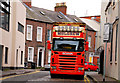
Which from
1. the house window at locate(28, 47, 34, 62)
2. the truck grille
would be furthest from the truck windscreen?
the house window at locate(28, 47, 34, 62)

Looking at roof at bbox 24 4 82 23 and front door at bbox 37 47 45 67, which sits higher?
roof at bbox 24 4 82 23

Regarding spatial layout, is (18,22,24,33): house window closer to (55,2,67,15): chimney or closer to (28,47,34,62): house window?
(28,47,34,62): house window

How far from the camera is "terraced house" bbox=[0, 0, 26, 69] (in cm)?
2767

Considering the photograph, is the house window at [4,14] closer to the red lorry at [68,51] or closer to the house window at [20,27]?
the house window at [20,27]

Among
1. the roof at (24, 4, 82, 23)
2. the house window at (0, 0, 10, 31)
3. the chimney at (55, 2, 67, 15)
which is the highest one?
the chimney at (55, 2, 67, 15)

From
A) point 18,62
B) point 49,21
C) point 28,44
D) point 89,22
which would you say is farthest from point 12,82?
point 89,22

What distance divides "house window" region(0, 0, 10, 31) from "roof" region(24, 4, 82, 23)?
12.9 meters

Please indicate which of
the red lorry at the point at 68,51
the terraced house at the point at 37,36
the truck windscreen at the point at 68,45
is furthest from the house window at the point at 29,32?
the truck windscreen at the point at 68,45

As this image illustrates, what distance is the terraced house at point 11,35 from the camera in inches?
1089

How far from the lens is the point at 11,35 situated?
31422 mm

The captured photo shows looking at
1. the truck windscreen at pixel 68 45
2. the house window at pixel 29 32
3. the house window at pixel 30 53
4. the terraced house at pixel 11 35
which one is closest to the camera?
the truck windscreen at pixel 68 45

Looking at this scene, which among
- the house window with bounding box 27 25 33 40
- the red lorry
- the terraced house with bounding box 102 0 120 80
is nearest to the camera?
the terraced house with bounding box 102 0 120 80

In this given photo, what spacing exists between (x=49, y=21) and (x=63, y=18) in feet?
20.8

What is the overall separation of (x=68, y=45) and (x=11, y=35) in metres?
12.9
